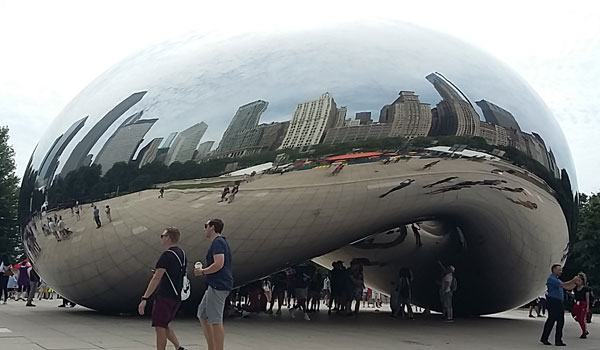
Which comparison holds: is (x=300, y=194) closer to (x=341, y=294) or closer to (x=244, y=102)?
(x=244, y=102)

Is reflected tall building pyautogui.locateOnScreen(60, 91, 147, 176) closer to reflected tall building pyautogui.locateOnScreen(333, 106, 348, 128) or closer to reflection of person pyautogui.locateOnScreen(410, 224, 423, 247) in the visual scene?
reflected tall building pyautogui.locateOnScreen(333, 106, 348, 128)

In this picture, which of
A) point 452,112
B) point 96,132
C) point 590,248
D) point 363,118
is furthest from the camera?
point 590,248

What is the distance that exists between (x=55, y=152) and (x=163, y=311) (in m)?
5.41

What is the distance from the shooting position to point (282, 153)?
356 inches

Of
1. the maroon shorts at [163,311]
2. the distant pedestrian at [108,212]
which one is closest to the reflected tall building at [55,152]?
the distant pedestrian at [108,212]

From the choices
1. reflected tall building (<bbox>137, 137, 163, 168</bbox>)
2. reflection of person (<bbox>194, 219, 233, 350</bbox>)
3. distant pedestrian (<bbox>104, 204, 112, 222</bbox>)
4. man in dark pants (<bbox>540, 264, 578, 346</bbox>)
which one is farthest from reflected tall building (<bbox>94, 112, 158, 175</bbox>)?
man in dark pants (<bbox>540, 264, 578, 346</bbox>)

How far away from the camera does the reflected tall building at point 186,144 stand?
30.1 ft

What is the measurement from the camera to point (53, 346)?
719 centimetres

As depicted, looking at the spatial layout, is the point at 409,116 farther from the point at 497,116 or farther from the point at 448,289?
the point at 448,289

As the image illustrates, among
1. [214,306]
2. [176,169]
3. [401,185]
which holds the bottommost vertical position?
[214,306]

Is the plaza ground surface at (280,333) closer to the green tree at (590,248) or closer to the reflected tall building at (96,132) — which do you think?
the reflected tall building at (96,132)

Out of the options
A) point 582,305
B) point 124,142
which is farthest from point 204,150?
point 582,305

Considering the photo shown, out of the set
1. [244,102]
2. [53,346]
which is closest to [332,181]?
[244,102]

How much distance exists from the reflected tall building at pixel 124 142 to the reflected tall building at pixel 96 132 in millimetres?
242
